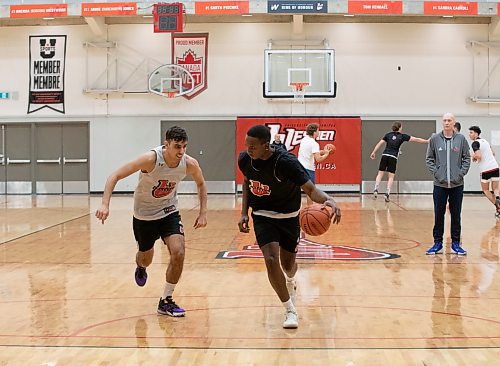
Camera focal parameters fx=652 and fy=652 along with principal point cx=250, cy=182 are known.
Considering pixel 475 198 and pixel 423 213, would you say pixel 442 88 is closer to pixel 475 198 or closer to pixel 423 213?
pixel 475 198

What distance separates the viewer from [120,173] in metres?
5.34

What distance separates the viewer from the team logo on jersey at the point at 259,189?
5285 mm

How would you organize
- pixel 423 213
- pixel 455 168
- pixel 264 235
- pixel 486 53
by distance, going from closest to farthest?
pixel 264 235
pixel 455 168
pixel 423 213
pixel 486 53

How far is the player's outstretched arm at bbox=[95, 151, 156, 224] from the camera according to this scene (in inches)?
205

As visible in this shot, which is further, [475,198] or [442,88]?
[442,88]

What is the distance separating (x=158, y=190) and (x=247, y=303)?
1.31 metres

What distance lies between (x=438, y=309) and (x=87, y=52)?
19142mm

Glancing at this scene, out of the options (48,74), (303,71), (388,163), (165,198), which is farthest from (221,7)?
(165,198)

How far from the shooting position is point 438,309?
5.62 meters

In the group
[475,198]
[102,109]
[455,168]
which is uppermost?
[102,109]

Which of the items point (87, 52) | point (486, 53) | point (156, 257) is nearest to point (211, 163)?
point (87, 52)

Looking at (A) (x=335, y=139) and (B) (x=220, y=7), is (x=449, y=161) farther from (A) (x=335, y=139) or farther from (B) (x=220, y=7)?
(B) (x=220, y=7)

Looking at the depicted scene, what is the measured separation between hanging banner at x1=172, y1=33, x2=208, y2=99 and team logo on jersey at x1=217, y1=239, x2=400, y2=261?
1328 cm

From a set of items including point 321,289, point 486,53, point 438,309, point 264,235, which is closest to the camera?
point 264,235
